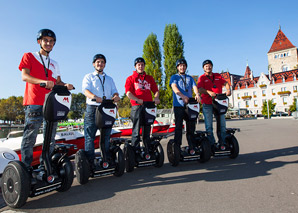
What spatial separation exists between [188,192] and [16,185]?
6.69 ft

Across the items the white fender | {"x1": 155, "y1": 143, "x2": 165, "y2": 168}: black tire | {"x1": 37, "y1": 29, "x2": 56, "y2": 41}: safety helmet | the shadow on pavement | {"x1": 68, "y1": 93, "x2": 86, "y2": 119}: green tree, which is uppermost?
{"x1": 68, "y1": 93, "x2": 86, "y2": 119}: green tree

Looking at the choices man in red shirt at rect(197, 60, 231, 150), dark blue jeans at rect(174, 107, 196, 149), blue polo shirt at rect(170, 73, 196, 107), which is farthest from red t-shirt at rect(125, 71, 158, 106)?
man in red shirt at rect(197, 60, 231, 150)

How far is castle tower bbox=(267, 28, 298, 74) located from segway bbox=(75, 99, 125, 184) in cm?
7714

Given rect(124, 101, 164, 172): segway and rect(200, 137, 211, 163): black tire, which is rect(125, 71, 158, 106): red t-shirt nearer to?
rect(124, 101, 164, 172): segway

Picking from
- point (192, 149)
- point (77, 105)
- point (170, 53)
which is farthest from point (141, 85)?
point (77, 105)

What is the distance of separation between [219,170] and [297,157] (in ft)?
6.86

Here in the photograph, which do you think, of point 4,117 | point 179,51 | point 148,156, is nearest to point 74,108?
point 4,117

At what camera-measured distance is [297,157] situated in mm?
4668

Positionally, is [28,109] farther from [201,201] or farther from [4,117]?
[4,117]

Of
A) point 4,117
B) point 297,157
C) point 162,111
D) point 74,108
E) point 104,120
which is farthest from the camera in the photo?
point 74,108

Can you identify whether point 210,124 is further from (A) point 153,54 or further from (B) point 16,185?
(A) point 153,54

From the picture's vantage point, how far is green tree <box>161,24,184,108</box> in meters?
32.4

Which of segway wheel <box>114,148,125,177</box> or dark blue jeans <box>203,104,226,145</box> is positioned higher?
dark blue jeans <box>203,104,226,145</box>

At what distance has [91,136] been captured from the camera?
3652 millimetres
